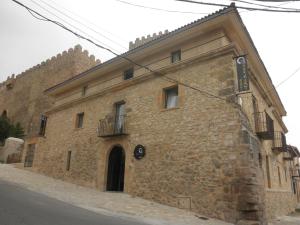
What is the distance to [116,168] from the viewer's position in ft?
43.9

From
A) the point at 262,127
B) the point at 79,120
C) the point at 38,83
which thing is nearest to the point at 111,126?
the point at 79,120

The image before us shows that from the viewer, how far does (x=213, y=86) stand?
32.4ft

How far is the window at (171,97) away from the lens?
1125 centimetres

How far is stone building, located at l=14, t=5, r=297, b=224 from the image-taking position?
8.73m

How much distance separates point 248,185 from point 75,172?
31.2 feet

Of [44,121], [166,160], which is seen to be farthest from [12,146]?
[166,160]

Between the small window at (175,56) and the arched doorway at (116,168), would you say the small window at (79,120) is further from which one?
the small window at (175,56)

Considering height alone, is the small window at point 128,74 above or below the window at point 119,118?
above

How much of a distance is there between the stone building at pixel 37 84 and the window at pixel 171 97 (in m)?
15.2

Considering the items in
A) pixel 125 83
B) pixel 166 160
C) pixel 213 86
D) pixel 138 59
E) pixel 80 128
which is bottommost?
pixel 166 160

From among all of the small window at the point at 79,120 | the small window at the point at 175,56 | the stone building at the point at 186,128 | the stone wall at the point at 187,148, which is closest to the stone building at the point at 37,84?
the small window at the point at 79,120

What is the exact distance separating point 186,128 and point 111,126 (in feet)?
14.9

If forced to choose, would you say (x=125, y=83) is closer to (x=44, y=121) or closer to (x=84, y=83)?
(x=84, y=83)

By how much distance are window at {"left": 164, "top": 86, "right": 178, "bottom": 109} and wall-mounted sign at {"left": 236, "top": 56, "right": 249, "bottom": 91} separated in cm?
283
